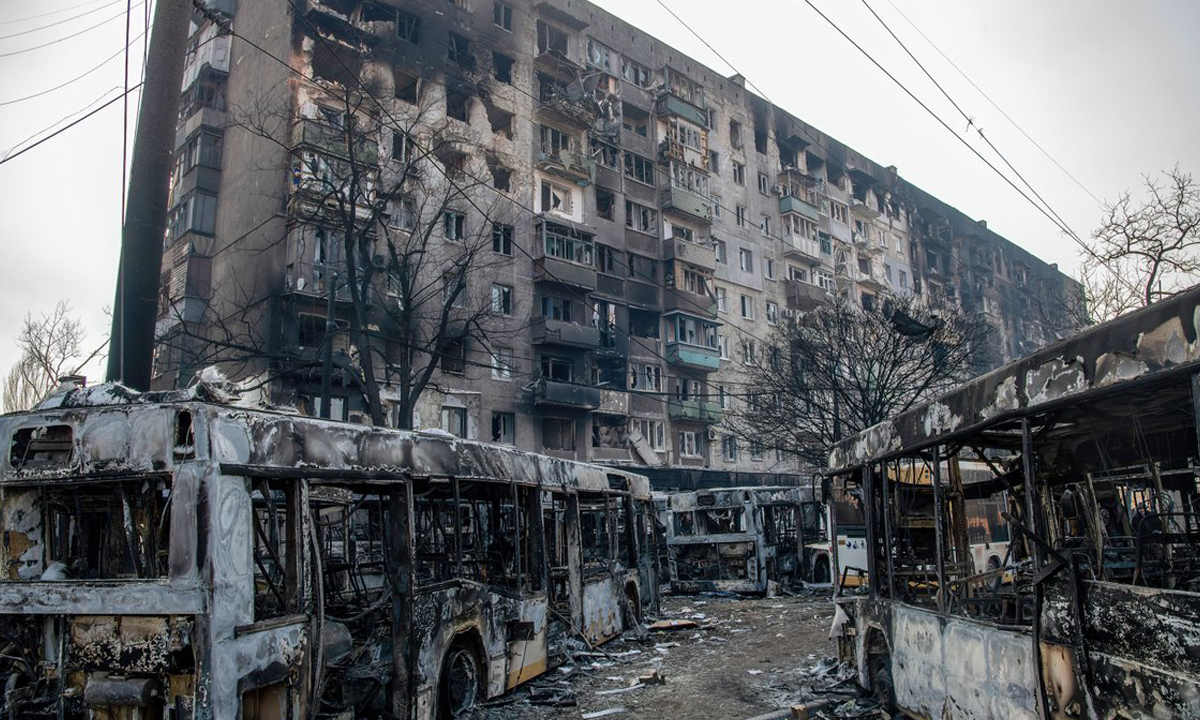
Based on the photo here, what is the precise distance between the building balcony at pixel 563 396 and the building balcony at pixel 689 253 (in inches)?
385

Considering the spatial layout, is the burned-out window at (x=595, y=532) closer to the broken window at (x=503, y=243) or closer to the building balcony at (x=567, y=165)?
the broken window at (x=503, y=243)

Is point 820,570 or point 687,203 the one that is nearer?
point 820,570

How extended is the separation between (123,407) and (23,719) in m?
2.12

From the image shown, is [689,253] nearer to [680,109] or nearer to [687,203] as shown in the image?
[687,203]

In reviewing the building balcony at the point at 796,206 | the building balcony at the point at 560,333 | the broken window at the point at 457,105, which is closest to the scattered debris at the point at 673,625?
the building balcony at the point at 560,333

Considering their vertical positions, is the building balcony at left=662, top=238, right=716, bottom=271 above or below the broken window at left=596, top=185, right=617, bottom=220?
below

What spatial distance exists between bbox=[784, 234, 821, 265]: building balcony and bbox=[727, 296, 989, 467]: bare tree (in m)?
19.2

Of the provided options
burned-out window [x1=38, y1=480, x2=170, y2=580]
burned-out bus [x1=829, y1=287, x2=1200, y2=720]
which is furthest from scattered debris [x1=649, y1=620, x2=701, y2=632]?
burned-out window [x1=38, y1=480, x2=170, y2=580]

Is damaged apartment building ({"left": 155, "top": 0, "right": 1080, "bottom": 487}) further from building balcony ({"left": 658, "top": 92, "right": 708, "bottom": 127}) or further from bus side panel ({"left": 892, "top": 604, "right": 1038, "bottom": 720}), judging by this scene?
bus side panel ({"left": 892, "top": 604, "right": 1038, "bottom": 720})

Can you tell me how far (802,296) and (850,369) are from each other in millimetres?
21924

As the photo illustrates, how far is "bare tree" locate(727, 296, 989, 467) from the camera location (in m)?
26.5

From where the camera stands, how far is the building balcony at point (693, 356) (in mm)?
39438

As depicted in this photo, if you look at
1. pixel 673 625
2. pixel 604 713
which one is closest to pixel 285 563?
pixel 604 713

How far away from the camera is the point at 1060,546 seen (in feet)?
21.9
